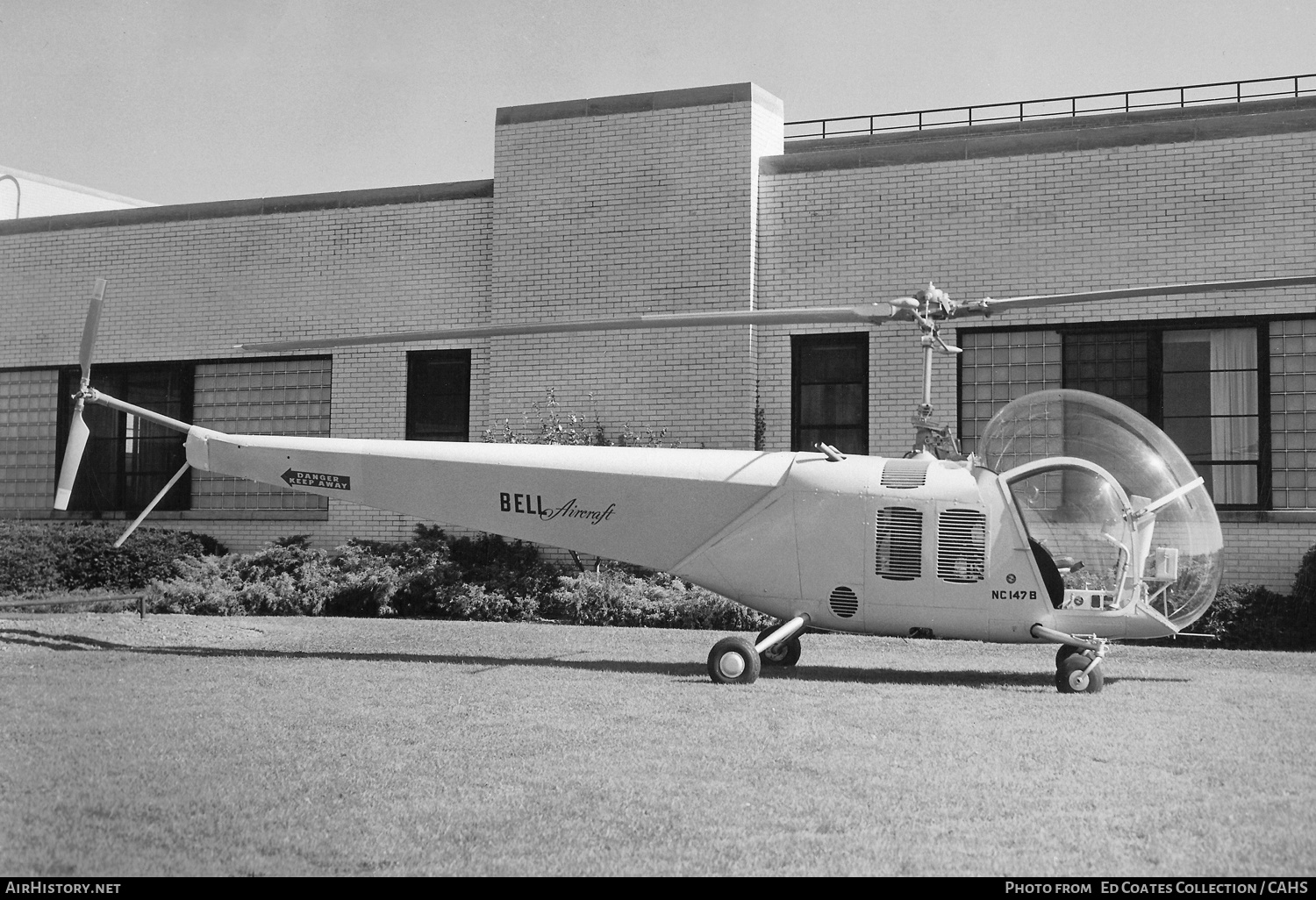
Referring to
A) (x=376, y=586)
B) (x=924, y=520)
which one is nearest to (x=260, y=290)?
(x=376, y=586)

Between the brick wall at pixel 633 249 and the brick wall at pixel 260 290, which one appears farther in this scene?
the brick wall at pixel 260 290

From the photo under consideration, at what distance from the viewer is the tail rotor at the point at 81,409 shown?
36.8 feet

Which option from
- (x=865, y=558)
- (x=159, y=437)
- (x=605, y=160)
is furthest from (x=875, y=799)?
(x=159, y=437)

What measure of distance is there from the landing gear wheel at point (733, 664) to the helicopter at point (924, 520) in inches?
0.5

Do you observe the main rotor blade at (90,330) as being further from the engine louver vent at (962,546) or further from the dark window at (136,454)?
the dark window at (136,454)

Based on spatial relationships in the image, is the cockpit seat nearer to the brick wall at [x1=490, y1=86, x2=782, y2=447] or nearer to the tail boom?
the tail boom

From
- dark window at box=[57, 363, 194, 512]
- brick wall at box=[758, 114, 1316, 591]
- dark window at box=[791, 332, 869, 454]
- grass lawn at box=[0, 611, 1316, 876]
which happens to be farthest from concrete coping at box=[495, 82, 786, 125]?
grass lawn at box=[0, 611, 1316, 876]

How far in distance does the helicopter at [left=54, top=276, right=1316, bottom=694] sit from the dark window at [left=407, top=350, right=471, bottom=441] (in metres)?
8.09

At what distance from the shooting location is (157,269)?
66.8ft

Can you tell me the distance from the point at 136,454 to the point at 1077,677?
15.7 meters

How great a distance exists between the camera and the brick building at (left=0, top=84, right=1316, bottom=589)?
15570 millimetres

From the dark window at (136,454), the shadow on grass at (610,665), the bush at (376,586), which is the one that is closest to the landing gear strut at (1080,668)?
the shadow on grass at (610,665)

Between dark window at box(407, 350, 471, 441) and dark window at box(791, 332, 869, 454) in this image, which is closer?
dark window at box(791, 332, 869, 454)

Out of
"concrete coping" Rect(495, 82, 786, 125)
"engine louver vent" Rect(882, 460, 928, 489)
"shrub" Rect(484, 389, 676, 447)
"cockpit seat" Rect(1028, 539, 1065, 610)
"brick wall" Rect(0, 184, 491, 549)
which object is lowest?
"cockpit seat" Rect(1028, 539, 1065, 610)
